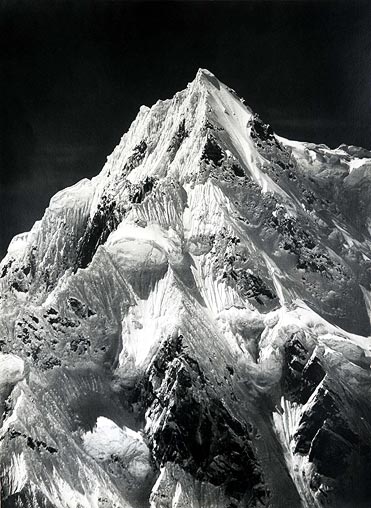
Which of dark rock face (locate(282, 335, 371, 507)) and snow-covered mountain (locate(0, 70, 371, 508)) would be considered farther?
snow-covered mountain (locate(0, 70, 371, 508))

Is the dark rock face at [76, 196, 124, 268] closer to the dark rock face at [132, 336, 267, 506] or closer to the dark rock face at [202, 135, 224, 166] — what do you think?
the dark rock face at [202, 135, 224, 166]

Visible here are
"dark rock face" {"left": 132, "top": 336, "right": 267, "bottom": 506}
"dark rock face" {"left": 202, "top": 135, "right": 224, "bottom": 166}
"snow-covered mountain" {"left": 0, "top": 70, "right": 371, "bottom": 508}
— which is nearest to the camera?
"snow-covered mountain" {"left": 0, "top": 70, "right": 371, "bottom": 508}

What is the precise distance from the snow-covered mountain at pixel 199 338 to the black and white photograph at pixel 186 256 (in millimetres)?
107

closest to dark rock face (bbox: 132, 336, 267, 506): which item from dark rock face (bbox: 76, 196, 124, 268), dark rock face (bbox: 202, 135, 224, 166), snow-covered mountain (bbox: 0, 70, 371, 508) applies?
snow-covered mountain (bbox: 0, 70, 371, 508)

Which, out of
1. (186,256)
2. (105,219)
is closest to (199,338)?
(186,256)

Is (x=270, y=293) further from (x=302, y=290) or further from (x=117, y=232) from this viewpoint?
(x=117, y=232)

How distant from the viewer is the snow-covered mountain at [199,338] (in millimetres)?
31172

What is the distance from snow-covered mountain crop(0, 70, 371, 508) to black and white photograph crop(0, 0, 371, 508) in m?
0.11

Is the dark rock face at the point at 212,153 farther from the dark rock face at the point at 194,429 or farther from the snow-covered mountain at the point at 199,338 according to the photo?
the dark rock face at the point at 194,429

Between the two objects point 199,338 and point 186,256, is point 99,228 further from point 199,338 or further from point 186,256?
point 199,338

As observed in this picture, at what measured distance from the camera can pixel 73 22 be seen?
20.0 m

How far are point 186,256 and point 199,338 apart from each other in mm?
5412

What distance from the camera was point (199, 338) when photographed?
125ft

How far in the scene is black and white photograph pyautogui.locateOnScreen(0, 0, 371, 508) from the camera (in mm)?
20906
